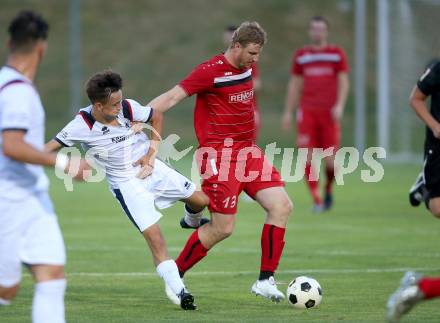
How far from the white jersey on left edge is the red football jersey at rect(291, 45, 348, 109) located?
804 centimetres

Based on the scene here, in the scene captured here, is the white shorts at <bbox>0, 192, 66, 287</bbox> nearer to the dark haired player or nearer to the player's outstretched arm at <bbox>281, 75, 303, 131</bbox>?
the dark haired player

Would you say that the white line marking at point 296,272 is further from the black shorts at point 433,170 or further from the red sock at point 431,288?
the red sock at point 431,288

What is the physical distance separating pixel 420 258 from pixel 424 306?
282 centimetres

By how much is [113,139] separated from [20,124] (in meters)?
2.84

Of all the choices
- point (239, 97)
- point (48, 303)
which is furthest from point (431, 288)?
point (239, 97)

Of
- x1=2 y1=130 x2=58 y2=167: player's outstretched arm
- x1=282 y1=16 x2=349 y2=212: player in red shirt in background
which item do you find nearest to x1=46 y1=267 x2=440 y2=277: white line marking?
x1=2 y1=130 x2=58 y2=167: player's outstretched arm

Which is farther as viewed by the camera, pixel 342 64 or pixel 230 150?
pixel 342 64

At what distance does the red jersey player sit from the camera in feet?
27.7

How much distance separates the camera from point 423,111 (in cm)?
877

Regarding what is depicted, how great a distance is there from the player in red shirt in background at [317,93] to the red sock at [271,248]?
7.53 m

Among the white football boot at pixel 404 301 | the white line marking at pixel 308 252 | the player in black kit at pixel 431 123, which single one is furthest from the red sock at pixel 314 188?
the white football boot at pixel 404 301

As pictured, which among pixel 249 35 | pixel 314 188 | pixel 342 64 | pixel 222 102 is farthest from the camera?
pixel 342 64

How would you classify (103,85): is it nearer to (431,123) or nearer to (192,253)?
(192,253)

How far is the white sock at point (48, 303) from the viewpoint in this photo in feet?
18.9
